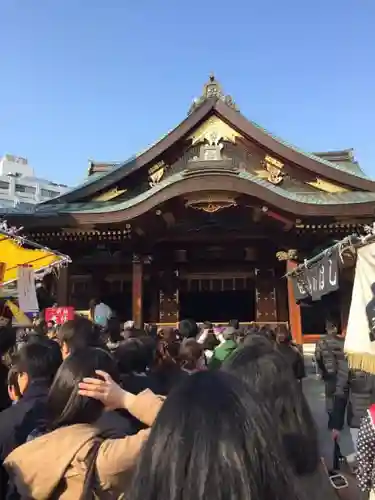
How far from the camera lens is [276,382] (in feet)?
6.69

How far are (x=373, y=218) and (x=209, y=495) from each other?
34.4 feet

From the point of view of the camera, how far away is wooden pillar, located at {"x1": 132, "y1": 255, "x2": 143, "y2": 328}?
11461mm

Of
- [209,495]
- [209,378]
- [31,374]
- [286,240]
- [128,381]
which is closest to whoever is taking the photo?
[209,495]

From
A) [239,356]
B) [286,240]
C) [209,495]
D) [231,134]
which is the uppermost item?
[231,134]

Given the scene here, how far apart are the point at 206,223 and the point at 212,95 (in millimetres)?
3846

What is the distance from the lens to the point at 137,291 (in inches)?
457

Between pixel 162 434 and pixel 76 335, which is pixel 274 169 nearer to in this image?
pixel 76 335

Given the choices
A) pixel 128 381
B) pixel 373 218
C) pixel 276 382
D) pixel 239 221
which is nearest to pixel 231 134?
pixel 239 221

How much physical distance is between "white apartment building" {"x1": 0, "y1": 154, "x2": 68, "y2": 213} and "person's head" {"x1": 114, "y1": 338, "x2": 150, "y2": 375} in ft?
185

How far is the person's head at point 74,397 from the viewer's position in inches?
69.9

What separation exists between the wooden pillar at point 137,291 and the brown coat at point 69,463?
9612mm

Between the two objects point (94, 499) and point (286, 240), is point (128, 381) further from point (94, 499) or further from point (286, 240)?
point (286, 240)

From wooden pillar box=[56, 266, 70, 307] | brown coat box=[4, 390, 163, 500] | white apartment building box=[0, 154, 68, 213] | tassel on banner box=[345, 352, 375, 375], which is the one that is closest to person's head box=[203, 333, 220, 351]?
tassel on banner box=[345, 352, 375, 375]

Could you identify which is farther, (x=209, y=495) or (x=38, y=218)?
(x=38, y=218)
